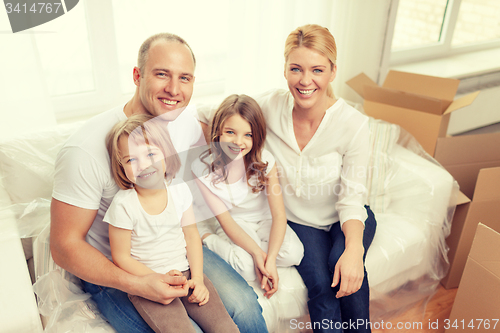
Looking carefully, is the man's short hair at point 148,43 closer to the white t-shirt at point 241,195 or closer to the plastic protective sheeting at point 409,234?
the white t-shirt at point 241,195

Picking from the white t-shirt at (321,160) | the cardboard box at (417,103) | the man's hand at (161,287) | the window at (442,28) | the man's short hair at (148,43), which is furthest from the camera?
the window at (442,28)

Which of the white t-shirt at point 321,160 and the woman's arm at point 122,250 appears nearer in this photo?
the woman's arm at point 122,250

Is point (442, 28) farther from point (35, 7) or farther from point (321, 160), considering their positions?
point (35, 7)

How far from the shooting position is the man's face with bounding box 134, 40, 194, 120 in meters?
1.04

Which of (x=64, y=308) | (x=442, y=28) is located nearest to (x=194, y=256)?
(x=64, y=308)

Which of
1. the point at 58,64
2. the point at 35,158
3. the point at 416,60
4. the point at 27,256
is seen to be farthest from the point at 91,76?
the point at 416,60

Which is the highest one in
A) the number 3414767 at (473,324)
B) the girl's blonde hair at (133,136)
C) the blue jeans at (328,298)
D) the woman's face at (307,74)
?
the woman's face at (307,74)

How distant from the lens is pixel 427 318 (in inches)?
60.0

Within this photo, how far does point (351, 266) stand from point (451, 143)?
84cm

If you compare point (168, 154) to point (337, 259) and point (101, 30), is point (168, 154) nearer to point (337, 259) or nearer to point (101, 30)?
point (337, 259)

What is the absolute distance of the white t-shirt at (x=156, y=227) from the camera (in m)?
1.00

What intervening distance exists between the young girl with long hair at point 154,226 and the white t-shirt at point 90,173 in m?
0.03

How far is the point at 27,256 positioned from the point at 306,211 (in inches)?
35.3

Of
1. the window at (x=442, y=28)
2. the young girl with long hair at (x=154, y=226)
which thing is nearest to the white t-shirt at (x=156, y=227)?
the young girl with long hair at (x=154, y=226)
